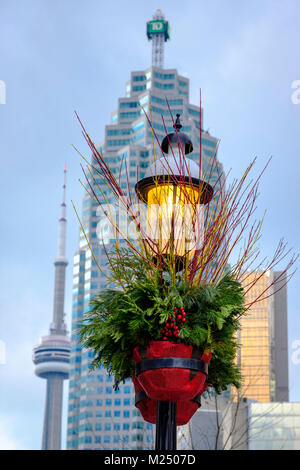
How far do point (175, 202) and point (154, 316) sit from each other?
1245 mm

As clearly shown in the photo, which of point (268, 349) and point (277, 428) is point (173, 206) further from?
point (268, 349)

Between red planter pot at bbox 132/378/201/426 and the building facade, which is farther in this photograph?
the building facade

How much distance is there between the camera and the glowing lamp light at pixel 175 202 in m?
7.12

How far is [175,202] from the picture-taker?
7301mm

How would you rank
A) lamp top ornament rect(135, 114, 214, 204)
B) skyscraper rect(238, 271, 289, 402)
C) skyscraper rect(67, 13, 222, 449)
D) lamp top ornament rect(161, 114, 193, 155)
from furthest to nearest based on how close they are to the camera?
1. skyscraper rect(67, 13, 222, 449)
2. skyscraper rect(238, 271, 289, 402)
3. lamp top ornament rect(161, 114, 193, 155)
4. lamp top ornament rect(135, 114, 214, 204)

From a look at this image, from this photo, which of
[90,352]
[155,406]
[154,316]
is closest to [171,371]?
[154,316]

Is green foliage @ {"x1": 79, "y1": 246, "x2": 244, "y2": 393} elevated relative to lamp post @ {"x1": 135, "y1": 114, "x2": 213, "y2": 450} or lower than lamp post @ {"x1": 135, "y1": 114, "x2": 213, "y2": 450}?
lower

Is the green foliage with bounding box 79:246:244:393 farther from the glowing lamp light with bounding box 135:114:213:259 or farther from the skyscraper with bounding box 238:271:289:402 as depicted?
the skyscraper with bounding box 238:271:289:402

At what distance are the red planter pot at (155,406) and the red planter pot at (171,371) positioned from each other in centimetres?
19

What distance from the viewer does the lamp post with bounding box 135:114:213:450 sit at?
22.3 feet

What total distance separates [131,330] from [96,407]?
166 metres

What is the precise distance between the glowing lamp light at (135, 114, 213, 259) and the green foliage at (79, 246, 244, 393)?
36cm

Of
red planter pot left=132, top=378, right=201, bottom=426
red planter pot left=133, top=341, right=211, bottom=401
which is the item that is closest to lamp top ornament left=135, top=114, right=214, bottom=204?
red planter pot left=133, top=341, right=211, bottom=401

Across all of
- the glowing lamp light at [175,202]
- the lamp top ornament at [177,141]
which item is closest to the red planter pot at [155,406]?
the glowing lamp light at [175,202]
